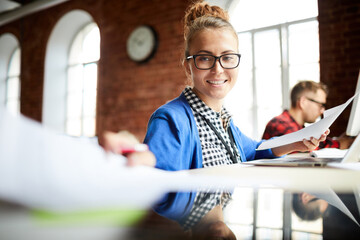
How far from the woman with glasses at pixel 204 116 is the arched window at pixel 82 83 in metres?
4.00

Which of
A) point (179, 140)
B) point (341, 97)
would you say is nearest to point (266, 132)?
point (341, 97)

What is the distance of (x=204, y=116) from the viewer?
0.88 m

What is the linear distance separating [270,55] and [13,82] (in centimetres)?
495

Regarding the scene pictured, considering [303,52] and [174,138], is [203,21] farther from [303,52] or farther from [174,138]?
[303,52]

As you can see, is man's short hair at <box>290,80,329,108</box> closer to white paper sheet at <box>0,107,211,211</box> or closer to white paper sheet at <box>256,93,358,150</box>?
white paper sheet at <box>256,93,358,150</box>

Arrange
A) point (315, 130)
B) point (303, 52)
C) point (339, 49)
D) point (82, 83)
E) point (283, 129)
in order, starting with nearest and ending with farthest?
1. point (315, 130)
2. point (283, 129)
3. point (339, 49)
4. point (303, 52)
5. point (82, 83)

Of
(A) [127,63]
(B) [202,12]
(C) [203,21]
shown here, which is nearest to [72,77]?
(A) [127,63]

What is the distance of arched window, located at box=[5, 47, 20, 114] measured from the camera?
5758 mm

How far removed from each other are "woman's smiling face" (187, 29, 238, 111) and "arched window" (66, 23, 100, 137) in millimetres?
4075

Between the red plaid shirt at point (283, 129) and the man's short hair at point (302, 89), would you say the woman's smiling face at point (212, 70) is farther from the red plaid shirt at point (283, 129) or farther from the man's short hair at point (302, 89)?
the man's short hair at point (302, 89)

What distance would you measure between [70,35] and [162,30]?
2.06 metres

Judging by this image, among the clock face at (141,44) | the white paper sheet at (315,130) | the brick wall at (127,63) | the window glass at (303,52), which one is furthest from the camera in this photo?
the clock face at (141,44)

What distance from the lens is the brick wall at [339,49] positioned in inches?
98.1

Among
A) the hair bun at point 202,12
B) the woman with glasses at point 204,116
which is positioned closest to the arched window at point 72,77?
the hair bun at point 202,12
